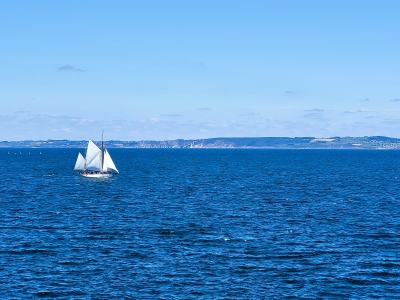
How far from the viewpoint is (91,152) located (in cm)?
16862

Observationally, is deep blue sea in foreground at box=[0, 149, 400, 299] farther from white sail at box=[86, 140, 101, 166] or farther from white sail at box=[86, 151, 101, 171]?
white sail at box=[86, 151, 101, 171]

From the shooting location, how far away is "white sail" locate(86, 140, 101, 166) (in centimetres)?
16600

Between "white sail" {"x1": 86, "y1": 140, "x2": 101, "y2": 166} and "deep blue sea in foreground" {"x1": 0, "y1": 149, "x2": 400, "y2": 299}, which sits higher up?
"white sail" {"x1": 86, "y1": 140, "x2": 101, "y2": 166}

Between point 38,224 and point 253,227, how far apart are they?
29.2 meters

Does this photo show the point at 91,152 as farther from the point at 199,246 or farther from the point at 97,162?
the point at 199,246

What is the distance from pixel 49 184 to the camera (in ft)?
475

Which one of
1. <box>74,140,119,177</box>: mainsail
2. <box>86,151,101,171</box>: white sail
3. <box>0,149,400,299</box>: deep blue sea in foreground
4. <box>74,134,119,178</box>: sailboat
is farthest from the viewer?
<box>86,151,101,171</box>: white sail

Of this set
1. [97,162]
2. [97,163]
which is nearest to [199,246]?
[97,163]

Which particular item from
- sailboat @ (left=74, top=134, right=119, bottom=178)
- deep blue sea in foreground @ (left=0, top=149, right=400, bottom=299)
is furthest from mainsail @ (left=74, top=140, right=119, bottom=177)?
deep blue sea in foreground @ (left=0, top=149, right=400, bottom=299)

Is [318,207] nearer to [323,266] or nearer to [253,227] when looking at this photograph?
[253,227]

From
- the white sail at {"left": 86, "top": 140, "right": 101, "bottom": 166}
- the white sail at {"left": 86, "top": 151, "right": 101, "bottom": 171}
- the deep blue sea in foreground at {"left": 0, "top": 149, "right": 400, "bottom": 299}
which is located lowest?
the deep blue sea in foreground at {"left": 0, "top": 149, "right": 400, "bottom": 299}

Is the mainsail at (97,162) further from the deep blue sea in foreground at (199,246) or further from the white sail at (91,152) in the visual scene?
the deep blue sea in foreground at (199,246)

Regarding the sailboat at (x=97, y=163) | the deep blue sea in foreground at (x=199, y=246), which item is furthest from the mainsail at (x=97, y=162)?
the deep blue sea in foreground at (x=199, y=246)

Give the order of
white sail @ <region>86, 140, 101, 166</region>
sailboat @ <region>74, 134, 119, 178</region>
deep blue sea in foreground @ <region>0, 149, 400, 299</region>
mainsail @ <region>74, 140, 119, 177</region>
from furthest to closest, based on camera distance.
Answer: white sail @ <region>86, 140, 101, 166</region> → mainsail @ <region>74, 140, 119, 177</region> → sailboat @ <region>74, 134, 119, 178</region> → deep blue sea in foreground @ <region>0, 149, 400, 299</region>
